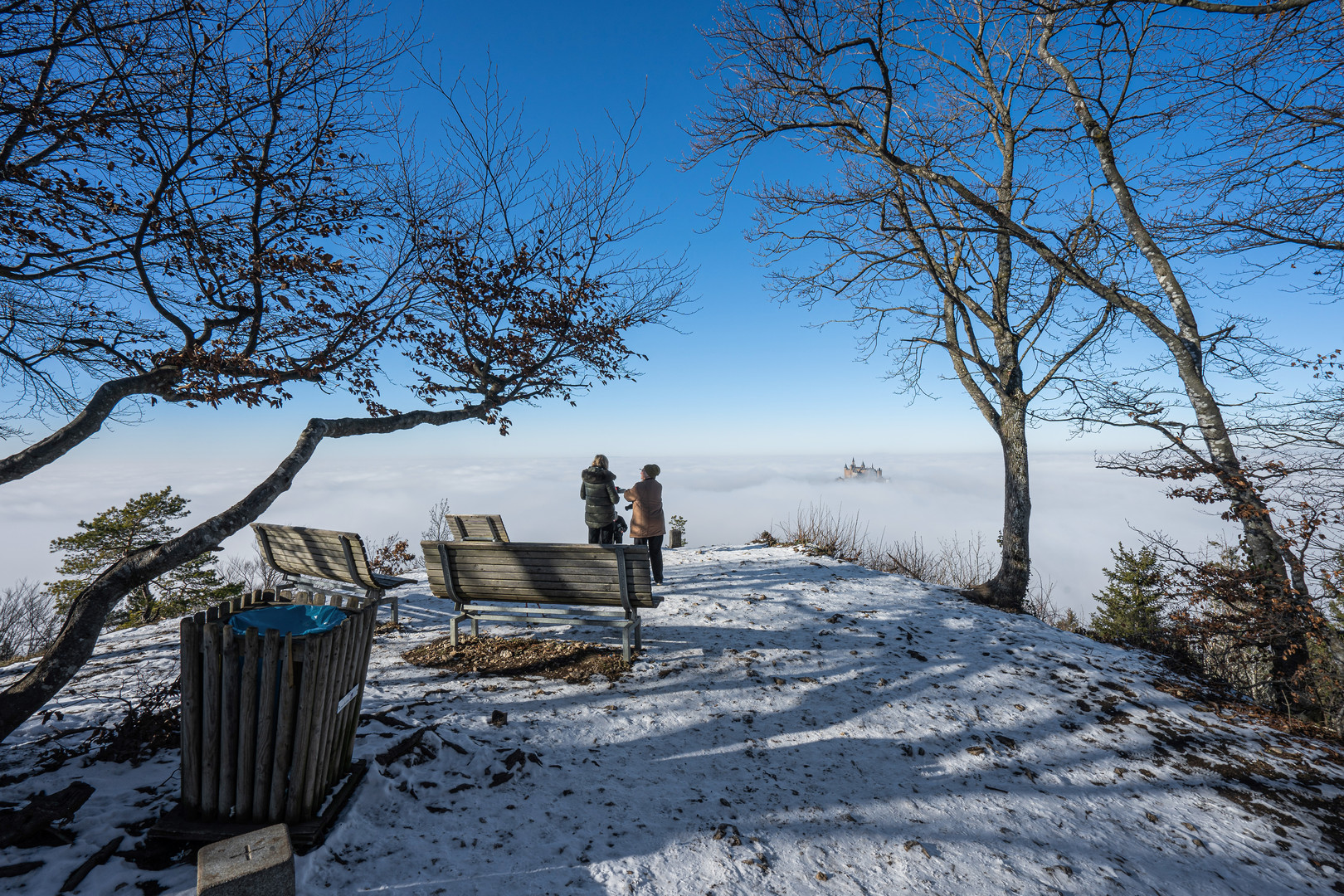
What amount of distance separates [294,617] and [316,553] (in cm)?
395

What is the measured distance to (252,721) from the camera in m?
2.40

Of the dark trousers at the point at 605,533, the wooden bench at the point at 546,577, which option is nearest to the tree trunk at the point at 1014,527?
the dark trousers at the point at 605,533

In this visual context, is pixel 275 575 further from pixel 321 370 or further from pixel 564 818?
pixel 564 818

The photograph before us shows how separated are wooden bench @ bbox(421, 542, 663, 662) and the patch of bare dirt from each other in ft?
0.54

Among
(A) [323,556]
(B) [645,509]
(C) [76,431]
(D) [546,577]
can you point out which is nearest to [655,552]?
(B) [645,509]

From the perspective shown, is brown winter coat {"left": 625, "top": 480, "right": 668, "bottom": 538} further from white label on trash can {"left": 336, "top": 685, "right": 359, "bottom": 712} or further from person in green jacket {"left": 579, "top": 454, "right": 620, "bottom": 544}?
white label on trash can {"left": 336, "top": 685, "right": 359, "bottom": 712}

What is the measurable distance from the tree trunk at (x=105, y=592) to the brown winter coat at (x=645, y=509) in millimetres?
3956

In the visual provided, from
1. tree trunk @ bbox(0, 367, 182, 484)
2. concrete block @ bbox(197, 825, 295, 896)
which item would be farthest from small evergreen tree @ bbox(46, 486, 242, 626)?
concrete block @ bbox(197, 825, 295, 896)

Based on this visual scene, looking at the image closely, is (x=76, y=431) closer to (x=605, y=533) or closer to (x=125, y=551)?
(x=605, y=533)

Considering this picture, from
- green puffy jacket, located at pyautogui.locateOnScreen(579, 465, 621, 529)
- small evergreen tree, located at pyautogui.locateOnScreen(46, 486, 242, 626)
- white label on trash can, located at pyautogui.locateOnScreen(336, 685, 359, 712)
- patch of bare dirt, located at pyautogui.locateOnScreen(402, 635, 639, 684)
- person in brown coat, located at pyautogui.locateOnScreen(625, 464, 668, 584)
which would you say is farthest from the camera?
small evergreen tree, located at pyautogui.locateOnScreen(46, 486, 242, 626)

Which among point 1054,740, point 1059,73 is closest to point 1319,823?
point 1054,740

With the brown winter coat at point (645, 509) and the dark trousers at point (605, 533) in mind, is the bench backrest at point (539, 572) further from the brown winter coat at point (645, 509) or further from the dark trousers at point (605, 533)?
the dark trousers at point (605, 533)

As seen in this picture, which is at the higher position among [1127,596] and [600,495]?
[600,495]

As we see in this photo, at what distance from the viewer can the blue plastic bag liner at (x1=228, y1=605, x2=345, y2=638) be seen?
112 inches
